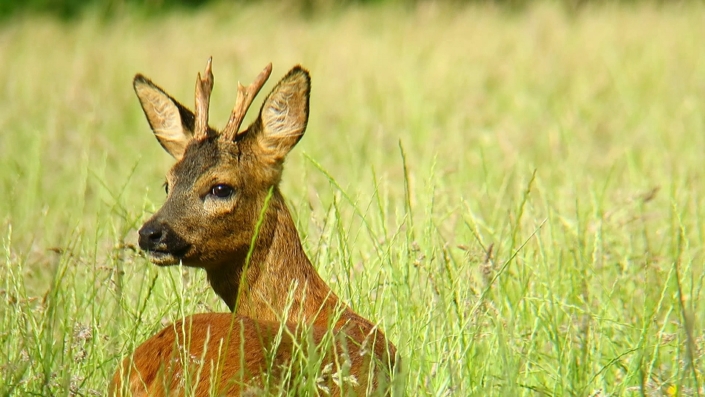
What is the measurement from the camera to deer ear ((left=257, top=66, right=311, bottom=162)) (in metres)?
3.58

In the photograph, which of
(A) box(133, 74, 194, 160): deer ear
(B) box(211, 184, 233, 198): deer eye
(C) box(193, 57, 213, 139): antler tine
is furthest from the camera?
(A) box(133, 74, 194, 160): deer ear

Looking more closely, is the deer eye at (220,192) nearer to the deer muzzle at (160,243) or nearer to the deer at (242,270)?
the deer at (242,270)

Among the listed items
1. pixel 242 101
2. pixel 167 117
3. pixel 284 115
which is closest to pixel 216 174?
pixel 242 101

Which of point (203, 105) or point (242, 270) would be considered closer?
point (242, 270)

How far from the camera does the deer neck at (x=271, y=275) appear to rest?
329 centimetres

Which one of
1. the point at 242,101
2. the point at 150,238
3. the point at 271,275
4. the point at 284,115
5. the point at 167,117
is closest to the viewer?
the point at 150,238

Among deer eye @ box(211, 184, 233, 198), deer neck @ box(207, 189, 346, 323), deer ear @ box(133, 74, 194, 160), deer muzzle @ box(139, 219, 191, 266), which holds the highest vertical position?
deer ear @ box(133, 74, 194, 160)

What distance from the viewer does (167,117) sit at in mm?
3777

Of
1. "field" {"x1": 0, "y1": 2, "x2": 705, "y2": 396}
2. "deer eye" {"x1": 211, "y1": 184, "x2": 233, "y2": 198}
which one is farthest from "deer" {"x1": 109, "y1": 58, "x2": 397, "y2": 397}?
"field" {"x1": 0, "y1": 2, "x2": 705, "y2": 396}

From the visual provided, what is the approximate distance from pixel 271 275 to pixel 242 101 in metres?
0.54

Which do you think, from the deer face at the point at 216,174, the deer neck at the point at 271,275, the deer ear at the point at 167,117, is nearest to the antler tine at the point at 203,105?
the deer face at the point at 216,174

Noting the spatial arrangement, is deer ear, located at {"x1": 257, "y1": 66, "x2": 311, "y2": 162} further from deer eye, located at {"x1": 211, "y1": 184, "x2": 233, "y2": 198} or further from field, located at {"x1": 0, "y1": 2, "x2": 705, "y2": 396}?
deer eye, located at {"x1": 211, "y1": 184, "x2": 233, "y2": 198}

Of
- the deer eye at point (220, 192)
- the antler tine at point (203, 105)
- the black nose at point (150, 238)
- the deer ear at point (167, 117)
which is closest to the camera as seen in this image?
the black nose at point (150, 238)

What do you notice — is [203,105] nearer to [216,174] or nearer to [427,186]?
[216,174]
